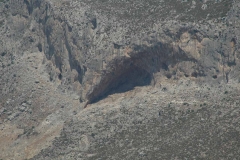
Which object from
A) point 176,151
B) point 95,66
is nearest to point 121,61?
point 95,66

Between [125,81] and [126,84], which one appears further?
[125,81]

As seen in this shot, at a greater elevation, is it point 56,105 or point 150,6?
point 150,6

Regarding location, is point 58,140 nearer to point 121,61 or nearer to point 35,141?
point 35,141

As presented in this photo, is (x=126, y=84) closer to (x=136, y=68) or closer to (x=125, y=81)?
(x=125, y=81)

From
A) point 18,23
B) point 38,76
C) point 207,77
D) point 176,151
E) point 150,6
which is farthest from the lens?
point 18,23

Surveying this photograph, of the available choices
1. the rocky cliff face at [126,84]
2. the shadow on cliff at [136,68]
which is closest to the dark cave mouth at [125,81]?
the shadow on cliff at [136,68]

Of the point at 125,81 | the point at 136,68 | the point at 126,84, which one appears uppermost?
the point at 136,68

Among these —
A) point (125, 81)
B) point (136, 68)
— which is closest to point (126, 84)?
point (125, 81)

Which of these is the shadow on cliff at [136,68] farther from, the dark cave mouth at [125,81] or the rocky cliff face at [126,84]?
the rocky cliff face at [126,84]

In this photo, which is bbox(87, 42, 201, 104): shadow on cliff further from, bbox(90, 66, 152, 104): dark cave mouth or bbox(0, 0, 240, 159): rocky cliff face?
bbox(0, 0, 240, 159): rocky cliff face

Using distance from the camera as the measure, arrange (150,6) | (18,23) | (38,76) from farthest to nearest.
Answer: (18,23), (38,76), (150,6)
